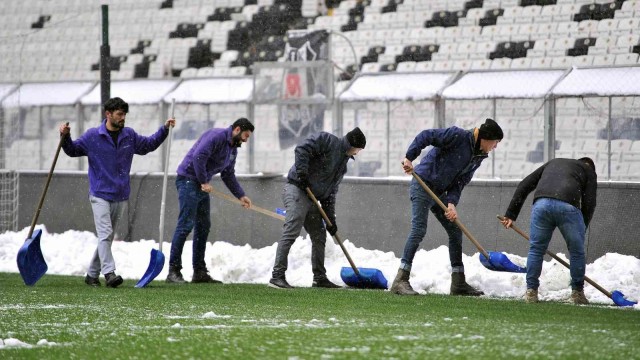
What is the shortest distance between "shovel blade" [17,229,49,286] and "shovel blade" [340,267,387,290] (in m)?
2.85

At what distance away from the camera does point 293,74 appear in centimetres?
1709

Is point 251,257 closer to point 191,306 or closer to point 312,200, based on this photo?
point 312,200

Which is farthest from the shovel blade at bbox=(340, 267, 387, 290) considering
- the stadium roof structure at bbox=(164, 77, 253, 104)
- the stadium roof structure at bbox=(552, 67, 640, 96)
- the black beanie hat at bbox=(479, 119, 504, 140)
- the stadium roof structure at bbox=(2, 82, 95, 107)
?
the stadium roof structure at bbox=(2, 82, 95, 107)

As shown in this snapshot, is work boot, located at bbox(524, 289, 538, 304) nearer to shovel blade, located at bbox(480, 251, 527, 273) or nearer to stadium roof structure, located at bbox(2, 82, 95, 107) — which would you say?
shovel blade, located at bbox(480, 251, 527, 273)

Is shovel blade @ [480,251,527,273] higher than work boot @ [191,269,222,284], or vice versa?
shovel blade @ [480,251,527,273]

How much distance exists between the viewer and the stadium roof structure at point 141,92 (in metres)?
19.1

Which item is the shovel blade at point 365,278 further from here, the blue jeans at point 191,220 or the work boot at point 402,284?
the blue jeans at point 191,220

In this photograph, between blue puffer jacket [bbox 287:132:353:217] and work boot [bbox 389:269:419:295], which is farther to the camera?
blue puffer jacket [bbox 287:132:353:217]

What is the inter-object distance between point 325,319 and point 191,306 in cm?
146

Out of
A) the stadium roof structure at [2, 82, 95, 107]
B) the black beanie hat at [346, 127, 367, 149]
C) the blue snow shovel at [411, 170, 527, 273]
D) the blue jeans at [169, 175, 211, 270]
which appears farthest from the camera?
the stadium roof structure at [2, 82, 95, 107]

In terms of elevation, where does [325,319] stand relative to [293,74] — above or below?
below

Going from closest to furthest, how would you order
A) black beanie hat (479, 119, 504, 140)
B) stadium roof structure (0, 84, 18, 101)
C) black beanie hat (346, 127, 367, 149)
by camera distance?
black beanie hat (479, 119, 504, 140), black beanie hat (346, 127, 367, 149), stadium roof structure (0, 84, 18, 101)

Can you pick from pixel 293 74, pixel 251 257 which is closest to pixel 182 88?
pixel 293 74

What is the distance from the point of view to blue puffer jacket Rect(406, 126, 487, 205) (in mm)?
10930
